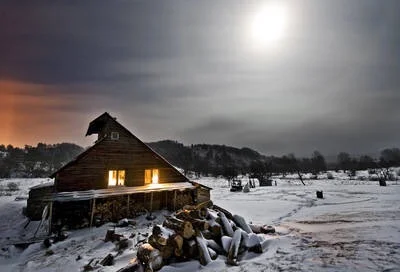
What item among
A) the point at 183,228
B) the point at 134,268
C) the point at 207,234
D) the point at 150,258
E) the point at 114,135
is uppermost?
the point at 114,135

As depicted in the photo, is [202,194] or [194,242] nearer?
[194,242]

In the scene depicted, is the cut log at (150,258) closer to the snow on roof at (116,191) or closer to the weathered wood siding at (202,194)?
the snow on roof at (116,191)

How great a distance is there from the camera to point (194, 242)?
10.4 m

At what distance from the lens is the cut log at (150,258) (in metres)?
9.51

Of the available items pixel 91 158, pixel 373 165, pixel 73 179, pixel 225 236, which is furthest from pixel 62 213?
pixel 373 165

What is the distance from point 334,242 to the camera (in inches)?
435

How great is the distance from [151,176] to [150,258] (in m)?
16.4

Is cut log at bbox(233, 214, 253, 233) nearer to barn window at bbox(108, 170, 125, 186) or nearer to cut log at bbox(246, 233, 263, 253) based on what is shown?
cut log at bbox(246, 233, 263, 253)

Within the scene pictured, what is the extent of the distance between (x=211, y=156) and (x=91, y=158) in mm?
154724

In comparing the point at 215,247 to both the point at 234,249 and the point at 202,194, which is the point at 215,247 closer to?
the point at 234,249

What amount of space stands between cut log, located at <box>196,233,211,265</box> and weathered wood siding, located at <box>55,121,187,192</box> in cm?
1448

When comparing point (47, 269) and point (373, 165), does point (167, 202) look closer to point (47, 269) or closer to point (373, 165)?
point (47, 269)

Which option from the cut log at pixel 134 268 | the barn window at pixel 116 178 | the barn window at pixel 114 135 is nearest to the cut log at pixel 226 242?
the cut log at pixel 134 268

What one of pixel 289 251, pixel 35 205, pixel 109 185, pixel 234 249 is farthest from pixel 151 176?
pixel 289 251
